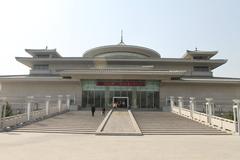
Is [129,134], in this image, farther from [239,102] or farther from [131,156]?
[239,102]

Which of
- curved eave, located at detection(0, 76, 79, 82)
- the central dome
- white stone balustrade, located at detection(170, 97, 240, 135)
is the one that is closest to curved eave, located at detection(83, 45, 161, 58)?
the central dome

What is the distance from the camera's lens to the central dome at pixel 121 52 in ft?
140

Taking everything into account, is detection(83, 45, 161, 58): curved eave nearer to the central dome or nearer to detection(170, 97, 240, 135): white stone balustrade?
the central dome

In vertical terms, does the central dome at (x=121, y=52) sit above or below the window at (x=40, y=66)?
above

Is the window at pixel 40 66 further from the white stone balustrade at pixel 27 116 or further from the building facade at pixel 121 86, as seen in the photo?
the white stone balustrade at pixel 27 116

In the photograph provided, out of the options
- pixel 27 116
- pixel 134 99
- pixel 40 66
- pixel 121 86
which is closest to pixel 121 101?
pixel 134 99

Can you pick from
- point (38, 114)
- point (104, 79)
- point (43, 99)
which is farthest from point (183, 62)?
point (38, 114)

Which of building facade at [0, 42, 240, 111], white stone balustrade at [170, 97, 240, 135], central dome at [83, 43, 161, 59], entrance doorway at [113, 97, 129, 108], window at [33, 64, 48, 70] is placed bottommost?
white stone balustrade at [170, 97, 240, 135]

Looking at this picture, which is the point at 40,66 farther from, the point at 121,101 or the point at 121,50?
the point at 121,101

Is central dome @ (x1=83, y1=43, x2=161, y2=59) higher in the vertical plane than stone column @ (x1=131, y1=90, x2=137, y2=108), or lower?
higher

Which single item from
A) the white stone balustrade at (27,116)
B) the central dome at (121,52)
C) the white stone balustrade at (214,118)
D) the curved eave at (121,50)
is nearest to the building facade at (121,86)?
the central dome at (121,52)

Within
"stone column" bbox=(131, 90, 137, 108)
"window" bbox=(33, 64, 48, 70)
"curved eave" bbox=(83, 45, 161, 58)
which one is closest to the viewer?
"stone column" bbox=(131, 90, 137, 108)

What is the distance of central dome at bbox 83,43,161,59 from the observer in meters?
42.6

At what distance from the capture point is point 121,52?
43.3 meters
